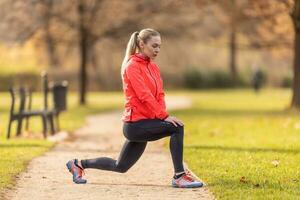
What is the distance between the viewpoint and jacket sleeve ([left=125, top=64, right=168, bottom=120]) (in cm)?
836

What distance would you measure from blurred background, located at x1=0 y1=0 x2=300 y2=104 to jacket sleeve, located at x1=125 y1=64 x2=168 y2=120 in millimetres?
17820

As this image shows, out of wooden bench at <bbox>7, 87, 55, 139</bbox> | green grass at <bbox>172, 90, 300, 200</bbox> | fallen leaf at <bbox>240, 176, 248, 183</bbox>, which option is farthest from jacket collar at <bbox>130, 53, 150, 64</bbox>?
wooden bench at <bbox>7, 87, 55, 139</bbox>

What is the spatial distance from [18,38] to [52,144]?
19222 millimetres

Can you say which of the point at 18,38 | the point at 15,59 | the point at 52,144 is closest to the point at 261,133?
the point at 52,144

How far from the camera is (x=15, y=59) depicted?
54812 millimetres

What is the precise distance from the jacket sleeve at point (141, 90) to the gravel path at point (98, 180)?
891mm

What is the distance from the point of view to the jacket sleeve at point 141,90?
836 centimetres

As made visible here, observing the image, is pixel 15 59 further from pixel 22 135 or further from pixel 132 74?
pixel 132 74

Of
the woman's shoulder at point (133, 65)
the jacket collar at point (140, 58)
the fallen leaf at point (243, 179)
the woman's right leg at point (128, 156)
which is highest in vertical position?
the jacket collar at point (140, 58)

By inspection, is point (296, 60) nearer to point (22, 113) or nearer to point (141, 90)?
point (22, 113)

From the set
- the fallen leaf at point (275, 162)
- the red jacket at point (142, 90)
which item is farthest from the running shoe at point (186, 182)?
the fallen leaf at point (275, 162)

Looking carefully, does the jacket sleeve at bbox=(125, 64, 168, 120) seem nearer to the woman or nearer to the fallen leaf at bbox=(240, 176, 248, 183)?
the woman

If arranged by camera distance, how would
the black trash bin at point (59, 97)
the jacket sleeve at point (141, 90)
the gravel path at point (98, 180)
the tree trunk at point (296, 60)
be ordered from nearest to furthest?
the gravel path at point (98, 180) < the jacket sleeve at point (141, 90) < the black trash bin at point (59, 97) < the tree trunk at point (296, 60)

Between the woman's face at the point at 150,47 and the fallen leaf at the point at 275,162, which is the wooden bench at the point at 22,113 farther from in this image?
the woman's face at the point at 150,47
